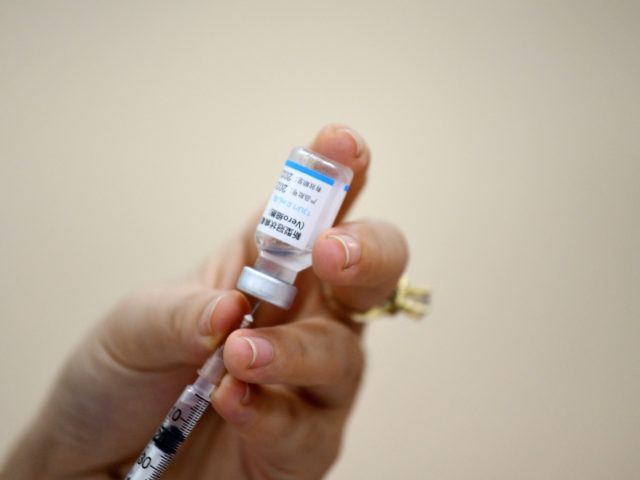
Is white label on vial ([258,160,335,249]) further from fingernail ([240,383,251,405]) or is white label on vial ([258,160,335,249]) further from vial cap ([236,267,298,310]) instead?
fingernail ([240,383,251,405])

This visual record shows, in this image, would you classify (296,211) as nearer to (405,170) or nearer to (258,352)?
(258,352)

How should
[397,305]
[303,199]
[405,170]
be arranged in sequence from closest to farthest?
[303,199], [397,305], [405,170]

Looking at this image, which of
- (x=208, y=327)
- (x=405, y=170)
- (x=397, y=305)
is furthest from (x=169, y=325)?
(x=405, y=170)

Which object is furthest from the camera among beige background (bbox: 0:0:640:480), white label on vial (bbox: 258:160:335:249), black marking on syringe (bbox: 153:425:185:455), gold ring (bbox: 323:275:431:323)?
beige background (bbox: 0:0:640:480)

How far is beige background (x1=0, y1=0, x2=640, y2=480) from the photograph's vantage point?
4.65 feet

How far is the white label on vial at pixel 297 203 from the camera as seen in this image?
0.66 meters

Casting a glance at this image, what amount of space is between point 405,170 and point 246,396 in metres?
0.86

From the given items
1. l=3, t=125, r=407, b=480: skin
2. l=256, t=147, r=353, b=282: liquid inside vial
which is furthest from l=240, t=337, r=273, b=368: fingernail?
l=256, t=147, r=353, b=282: liquid inside vial

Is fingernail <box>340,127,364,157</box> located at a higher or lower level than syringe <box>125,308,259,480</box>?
higher

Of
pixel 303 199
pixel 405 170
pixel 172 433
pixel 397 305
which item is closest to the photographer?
pixel 303 199

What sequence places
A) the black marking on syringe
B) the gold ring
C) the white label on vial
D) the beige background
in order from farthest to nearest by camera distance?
1. the beige background
2. the gold ring
3. the black marking on syringe
4. the white label on vial

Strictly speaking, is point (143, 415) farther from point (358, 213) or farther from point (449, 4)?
point (449, 4)

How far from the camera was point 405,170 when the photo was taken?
148 centimetres

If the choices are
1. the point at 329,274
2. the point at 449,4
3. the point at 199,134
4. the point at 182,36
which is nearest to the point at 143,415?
the point at 329,274
